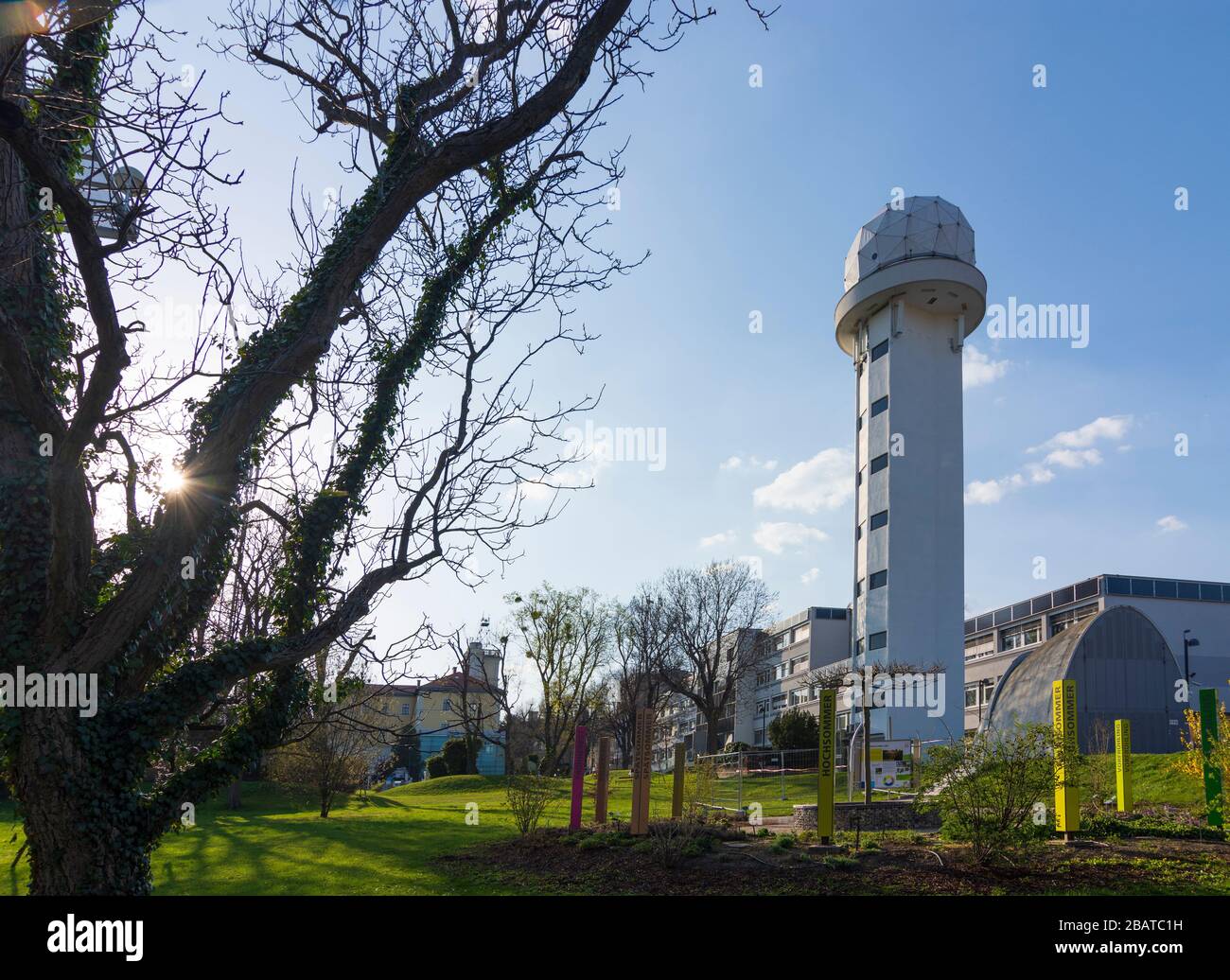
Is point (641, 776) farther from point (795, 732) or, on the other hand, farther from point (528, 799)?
point (795, 732)

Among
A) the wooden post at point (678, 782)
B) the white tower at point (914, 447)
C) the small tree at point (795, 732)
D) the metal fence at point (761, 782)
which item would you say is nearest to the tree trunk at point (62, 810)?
the wooden post at point (678, 782)

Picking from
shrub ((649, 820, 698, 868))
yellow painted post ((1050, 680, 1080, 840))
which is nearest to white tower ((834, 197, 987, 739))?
yellow painted post ((1050, 680, 1080, 840))

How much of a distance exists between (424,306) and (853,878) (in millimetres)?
8316

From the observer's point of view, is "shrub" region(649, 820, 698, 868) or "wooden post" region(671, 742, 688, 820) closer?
"shrub" region(649, 820, 698, 868)

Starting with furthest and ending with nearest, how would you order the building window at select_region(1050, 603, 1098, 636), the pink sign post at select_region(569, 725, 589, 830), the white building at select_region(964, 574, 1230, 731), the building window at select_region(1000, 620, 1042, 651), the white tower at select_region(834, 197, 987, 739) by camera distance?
the building window at select_region(1000, 620, 1042, 651) < the building window at select_region(1050, 603, 1098, 636) < the white building at select_region(964, 574, 1230, 731) < the white tower at select_region(834, 197, 987, 739) < the pink sign post at select_region(569, 725, 589, 830)

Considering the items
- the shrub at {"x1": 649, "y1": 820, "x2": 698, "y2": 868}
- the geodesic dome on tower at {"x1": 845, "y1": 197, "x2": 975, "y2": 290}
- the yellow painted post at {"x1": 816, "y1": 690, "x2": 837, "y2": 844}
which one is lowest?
the shrub at {"x1": 649, "y1": 820, "x2": 698, "y2": 868}

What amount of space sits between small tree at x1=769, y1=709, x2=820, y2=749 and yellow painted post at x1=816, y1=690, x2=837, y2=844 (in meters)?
36.1

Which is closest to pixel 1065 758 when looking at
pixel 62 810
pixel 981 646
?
pixel 62 810

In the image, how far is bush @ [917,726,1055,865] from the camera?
38.8ft

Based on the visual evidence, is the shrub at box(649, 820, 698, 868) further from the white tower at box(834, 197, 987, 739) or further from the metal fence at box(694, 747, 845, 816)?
the white tower at box(834, 197, 987, 739)

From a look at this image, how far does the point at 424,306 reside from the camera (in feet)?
33.2

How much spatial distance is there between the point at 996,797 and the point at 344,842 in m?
12.1
